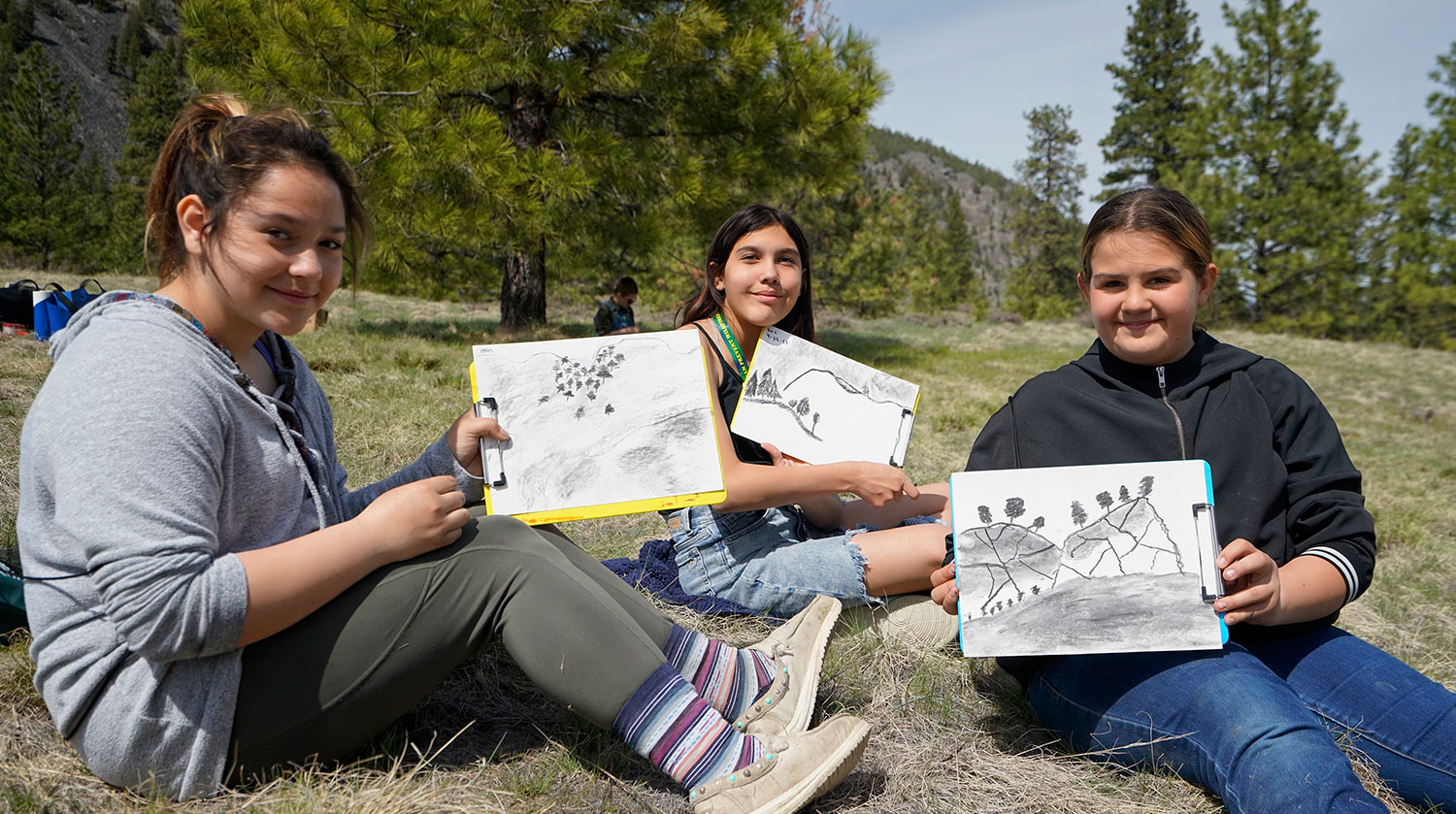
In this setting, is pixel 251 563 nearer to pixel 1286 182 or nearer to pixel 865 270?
pixel 865 270

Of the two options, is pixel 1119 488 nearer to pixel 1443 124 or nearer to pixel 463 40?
pixel 463 40

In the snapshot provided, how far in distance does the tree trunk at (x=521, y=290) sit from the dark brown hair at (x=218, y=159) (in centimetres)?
911

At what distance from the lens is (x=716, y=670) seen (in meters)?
1.74

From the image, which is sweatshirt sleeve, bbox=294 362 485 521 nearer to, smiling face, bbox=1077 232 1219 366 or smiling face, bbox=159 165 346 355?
smiling face, bbox=159 165 346 355

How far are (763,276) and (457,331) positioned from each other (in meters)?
8.23

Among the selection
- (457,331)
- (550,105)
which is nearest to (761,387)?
(550,105)

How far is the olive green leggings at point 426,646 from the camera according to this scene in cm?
139

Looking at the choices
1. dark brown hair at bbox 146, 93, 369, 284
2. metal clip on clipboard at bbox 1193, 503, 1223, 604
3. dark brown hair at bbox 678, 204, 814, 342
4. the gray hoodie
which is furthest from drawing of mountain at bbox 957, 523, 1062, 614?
dark brown hair at bbox 146, 93, 369, 284

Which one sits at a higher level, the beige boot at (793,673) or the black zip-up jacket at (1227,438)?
the black zip-up jacket at (1227,438)

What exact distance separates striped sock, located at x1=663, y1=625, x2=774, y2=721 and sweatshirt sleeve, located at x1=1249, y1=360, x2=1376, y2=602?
1.16 meters

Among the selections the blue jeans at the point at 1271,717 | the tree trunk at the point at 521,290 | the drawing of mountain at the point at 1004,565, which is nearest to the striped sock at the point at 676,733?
the drawing of mountain at the point at 1004,565

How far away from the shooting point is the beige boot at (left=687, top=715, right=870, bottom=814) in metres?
1.46

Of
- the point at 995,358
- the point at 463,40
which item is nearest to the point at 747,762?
the point at 463,40

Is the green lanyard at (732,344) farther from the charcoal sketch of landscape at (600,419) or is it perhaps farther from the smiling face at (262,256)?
the smiling face at (262,256)
